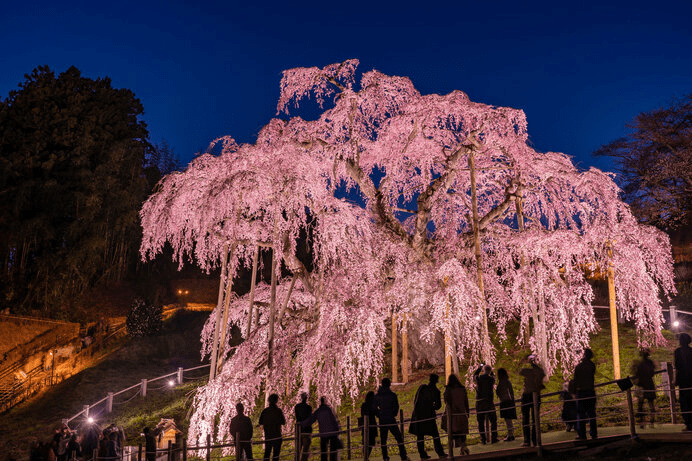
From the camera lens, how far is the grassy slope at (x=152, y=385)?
55.6 ft

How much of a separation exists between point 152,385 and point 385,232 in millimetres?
16968

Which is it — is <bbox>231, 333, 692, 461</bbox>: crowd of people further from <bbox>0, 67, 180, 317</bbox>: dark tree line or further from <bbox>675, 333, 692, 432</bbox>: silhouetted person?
<bbox>0, 67, 180, 317</bbox>: dark tree line

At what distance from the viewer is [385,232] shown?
15773 mm

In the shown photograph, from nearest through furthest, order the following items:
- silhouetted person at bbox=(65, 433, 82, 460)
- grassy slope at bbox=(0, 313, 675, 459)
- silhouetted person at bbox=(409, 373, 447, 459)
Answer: silhouetted person at bbox=(409, 373, 447, 459) < silhouetted person at bbox=(65, 433, 82, 460) < grassy slope at bbox=(0, 313, 675, 459)

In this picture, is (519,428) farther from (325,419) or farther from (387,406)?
(325,419)

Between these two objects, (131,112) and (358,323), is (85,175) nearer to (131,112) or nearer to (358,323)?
(131,112)

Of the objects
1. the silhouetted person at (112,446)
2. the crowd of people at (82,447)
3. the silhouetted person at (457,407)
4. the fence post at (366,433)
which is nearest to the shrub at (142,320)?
the crowd of people at (82,447)

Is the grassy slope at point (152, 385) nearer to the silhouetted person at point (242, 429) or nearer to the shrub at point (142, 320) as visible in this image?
the shrub at point (142, 320)

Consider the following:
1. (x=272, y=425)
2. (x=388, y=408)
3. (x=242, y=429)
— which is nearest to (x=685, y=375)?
(x=388, y=408)

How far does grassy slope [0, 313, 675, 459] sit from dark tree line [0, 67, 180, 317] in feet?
18.3

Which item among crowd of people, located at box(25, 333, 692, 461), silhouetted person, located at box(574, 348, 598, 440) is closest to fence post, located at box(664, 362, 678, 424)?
crowd of people, located at box(25, 333, 692, 461)

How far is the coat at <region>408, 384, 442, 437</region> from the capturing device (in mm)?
8773

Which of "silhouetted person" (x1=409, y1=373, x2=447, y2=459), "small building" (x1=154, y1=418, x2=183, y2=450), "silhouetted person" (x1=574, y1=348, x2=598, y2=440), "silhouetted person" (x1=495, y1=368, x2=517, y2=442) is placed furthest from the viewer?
"small building" (x1=154, y1=418, x2=183, y2=450)

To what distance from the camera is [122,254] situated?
120 feet
